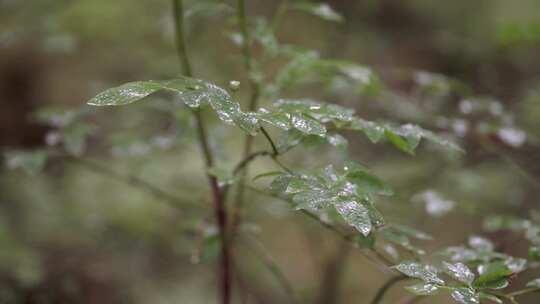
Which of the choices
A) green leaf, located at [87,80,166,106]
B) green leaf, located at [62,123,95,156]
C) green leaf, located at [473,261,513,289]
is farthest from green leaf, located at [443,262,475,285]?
green leaf, located at [62,123,95,156]

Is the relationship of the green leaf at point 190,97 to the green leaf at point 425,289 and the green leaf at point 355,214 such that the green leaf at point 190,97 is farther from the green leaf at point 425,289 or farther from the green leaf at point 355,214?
the green leaf at point 425,289

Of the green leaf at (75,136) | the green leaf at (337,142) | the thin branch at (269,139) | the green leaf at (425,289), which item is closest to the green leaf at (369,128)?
the green leaf at (337,142)

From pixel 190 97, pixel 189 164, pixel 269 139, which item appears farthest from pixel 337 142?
pixel 189 164

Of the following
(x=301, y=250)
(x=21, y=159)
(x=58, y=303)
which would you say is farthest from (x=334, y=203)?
(x=301, y=250)

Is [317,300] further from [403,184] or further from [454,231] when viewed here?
[454,231]

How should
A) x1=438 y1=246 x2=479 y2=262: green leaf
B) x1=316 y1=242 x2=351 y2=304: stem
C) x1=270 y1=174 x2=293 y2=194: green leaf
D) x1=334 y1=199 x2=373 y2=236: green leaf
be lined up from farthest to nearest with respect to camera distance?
x1=316 y1=242 x2=351 y2=304: stem, x1=438 y1=246 x2=479 y2=262: green leaf, x1=270 y1=174 x2=293 y2=194: green leaf, x1=334 y1=199 x2=373 y2=236: green leaf

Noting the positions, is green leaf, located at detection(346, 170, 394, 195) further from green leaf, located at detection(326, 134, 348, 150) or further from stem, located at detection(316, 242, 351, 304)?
stem, located at detection(316, 242, 351, 304)
